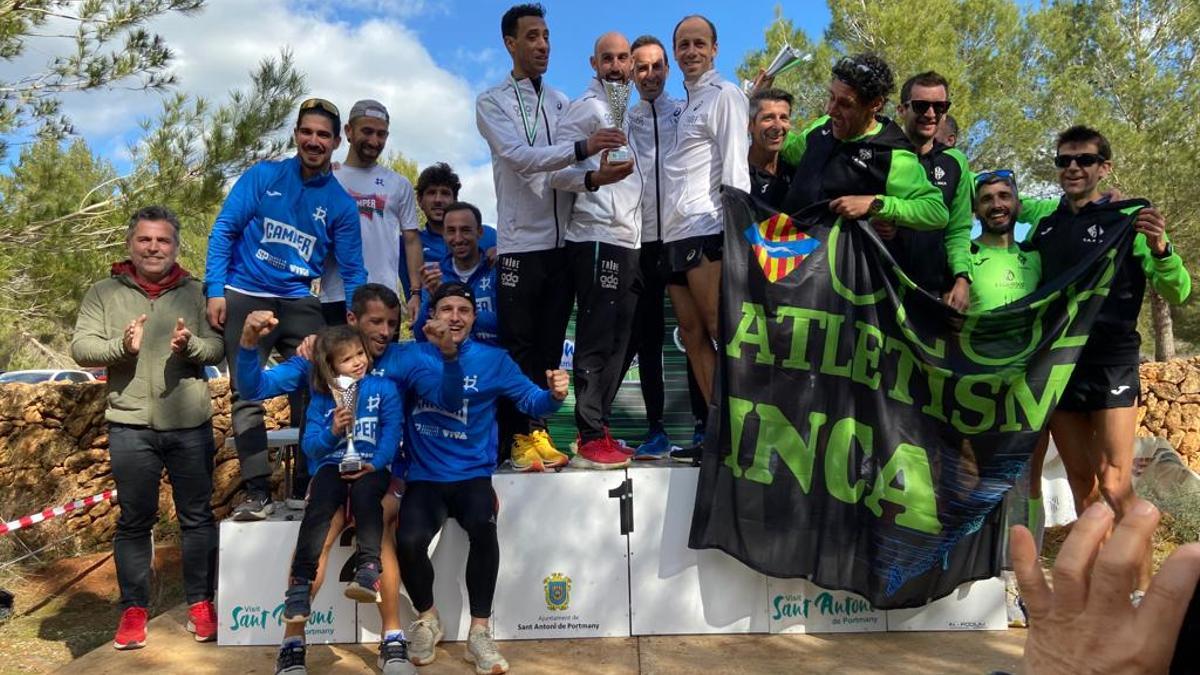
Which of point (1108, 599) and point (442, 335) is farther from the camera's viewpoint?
point (442, 335)

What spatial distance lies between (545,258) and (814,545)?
1870 mm

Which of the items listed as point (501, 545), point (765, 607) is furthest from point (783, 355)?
point (501, 545)

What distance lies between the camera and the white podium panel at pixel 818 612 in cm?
391

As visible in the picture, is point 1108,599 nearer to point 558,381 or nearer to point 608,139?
point 558,381

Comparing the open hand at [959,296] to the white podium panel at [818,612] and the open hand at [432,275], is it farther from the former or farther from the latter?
the open hand at [432,275]

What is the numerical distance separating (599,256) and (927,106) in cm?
170

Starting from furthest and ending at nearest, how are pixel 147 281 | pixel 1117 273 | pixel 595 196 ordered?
pixel 595 196 < pixel 147 281 < pixel 1117 273

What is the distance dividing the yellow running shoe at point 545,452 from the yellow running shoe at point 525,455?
0.04ft

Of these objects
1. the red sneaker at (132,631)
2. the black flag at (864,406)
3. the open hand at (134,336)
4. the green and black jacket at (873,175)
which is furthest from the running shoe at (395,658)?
the green and black jacket at (873,175)

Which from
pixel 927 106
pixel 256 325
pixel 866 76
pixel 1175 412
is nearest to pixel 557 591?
pixel 256 325

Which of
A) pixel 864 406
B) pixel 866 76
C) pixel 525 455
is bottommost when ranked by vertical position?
pixel 525 455

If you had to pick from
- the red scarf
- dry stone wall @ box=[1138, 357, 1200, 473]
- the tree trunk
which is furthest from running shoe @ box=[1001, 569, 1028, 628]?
the tree trunk

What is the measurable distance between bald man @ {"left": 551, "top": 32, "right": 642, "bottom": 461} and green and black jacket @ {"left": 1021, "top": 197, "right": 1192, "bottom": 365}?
201cm

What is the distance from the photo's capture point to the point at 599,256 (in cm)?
419
